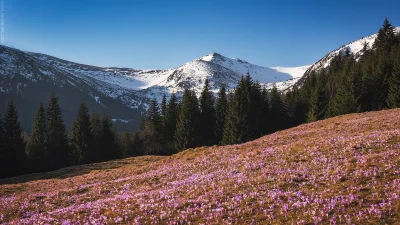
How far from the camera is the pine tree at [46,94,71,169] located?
74625 millimetres

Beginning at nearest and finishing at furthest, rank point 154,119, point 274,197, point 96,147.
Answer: point 274,197, point 96,147, point 154,119

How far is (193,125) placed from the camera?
80.8 m

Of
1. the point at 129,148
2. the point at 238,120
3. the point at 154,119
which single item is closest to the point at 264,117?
the point at 238,120

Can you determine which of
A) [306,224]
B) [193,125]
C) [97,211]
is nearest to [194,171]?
[97,211]

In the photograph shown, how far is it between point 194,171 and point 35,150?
65444mm

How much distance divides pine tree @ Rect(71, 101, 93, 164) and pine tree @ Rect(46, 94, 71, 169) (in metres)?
2.15

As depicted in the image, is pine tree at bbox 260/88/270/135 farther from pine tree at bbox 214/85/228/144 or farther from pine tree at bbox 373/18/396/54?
pine tree at bbox 373/18/396/54

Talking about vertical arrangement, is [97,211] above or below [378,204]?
below

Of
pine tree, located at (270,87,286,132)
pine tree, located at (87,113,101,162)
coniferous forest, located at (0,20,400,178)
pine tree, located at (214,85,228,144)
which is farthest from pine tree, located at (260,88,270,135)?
pine tree, located at (87,113,101,162)

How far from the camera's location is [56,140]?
75.9 m

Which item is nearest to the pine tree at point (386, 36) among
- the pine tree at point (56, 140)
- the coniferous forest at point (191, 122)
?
the coniferous forest at point (191, 122)

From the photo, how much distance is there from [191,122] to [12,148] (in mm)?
44559

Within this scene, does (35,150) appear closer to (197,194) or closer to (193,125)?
(193,125)

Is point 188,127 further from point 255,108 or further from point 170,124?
point 255,108
